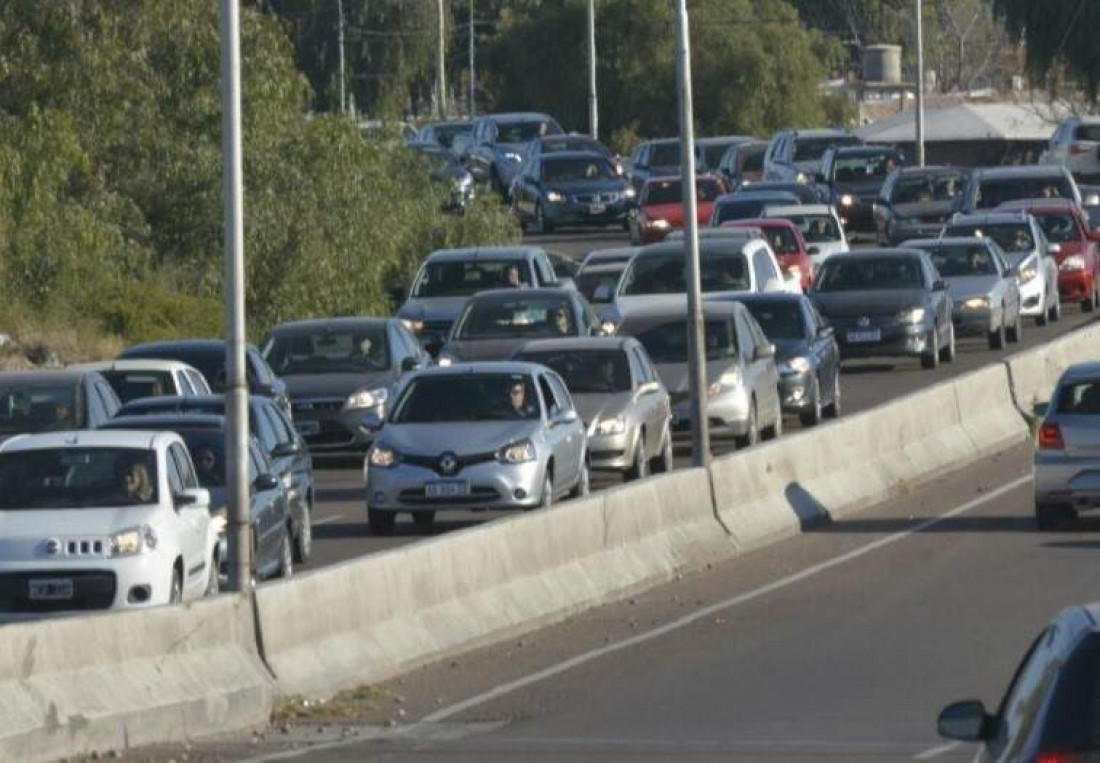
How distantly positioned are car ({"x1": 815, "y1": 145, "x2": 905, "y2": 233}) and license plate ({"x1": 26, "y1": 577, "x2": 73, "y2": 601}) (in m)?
47.7

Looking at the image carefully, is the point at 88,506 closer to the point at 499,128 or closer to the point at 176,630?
the point at 176,630

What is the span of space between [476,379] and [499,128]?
169 feet

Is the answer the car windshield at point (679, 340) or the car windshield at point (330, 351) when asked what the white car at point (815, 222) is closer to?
the car windshield at point (679, 340)

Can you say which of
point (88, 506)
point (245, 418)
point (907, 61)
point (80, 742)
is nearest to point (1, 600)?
point (88, 506)

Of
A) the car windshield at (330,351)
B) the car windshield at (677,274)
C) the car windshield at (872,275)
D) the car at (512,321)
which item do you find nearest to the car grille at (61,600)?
the car windshield at (330,351)

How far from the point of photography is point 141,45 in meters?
43.6

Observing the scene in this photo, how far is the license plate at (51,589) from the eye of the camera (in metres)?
19.1

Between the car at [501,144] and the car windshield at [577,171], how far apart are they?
541cm

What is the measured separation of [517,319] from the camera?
36062 millimetres

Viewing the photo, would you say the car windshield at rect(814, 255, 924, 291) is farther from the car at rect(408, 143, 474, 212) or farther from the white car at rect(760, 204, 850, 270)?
the car at rect(408, 143, 474, 212)

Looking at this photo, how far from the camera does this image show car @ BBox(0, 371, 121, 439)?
84.0 ft

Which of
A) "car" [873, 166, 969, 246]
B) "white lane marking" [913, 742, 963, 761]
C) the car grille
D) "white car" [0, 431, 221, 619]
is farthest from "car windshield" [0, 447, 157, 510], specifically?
"car" [873, 166, 969, 246]

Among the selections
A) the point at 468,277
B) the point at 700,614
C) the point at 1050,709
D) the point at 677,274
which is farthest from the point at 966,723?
the point at 468,277

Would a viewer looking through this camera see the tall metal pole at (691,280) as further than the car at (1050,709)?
Yes
